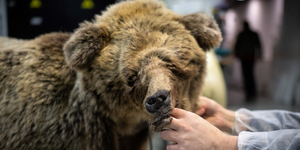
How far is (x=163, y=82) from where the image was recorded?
922mm

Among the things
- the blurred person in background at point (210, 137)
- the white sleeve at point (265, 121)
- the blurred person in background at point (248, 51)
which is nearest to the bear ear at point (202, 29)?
the blurred person in background at point (210, 137)

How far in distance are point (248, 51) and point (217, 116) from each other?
5.06 feet

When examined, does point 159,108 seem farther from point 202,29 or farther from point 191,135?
point 202,29

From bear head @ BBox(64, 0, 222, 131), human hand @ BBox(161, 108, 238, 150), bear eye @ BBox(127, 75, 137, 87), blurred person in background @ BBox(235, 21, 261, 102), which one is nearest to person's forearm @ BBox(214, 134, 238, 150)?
human hand @ BBox(161, 108, 238, 150)

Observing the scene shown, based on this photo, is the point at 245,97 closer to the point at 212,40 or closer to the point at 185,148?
the point at 212,40

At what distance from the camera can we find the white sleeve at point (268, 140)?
1046 millimetres

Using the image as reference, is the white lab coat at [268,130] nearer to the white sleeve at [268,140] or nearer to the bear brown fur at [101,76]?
the white sleeve at [268,140]

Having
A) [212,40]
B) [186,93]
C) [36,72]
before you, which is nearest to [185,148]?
[186,93]

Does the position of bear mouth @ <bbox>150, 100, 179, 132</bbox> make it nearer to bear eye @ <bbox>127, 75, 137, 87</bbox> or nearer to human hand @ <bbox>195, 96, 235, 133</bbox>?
bear eye @ <bbox>127, 75, 137, 87</bbox>

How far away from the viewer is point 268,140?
42.8 inches

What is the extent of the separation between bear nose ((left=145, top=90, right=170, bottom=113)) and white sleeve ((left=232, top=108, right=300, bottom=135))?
972 mm

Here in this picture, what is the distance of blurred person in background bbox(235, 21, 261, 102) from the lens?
286 cm

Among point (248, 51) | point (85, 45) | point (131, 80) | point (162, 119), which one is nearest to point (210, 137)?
point (162, 119)

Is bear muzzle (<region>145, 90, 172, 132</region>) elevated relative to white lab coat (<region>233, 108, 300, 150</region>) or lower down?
elevated
